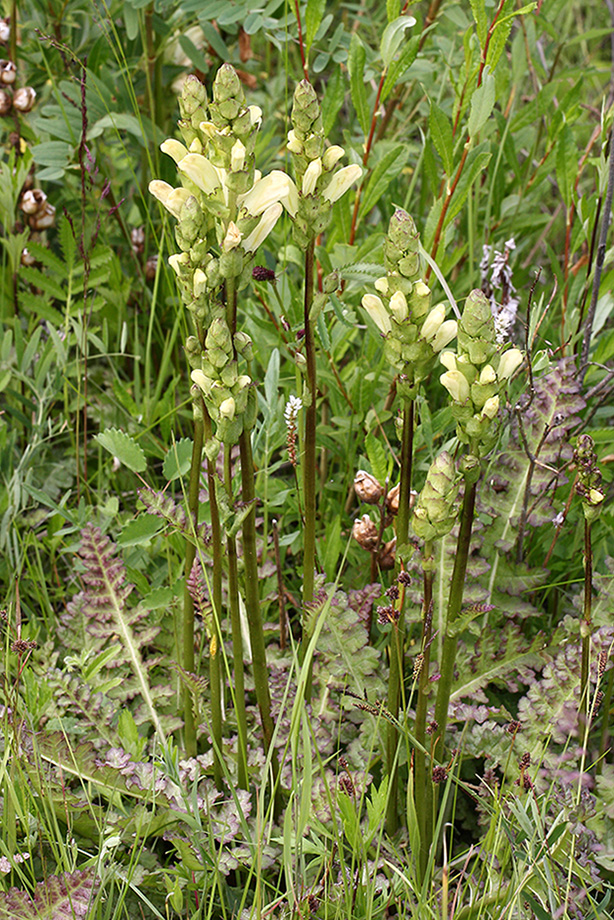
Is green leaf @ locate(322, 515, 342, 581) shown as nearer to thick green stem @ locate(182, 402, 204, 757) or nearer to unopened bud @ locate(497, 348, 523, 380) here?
thick green stem @ locate(182, 402, 204, 757)

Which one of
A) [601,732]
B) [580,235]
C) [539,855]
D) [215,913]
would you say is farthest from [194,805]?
[580,235]

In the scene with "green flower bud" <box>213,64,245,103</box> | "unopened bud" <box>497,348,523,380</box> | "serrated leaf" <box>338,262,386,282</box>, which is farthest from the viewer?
"serrated leaf" <box>338,262,386,282</box>

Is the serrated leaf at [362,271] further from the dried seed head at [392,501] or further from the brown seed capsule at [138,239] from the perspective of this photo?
the brown seed capsule at [138,239]

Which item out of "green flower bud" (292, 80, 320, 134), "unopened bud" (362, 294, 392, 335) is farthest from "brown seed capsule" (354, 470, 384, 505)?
"green flower bud" (292, 80, 320, 134)

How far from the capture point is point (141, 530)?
6.66ft

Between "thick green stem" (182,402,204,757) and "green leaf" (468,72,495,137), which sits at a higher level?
"green leaf" (468,72,495,137)

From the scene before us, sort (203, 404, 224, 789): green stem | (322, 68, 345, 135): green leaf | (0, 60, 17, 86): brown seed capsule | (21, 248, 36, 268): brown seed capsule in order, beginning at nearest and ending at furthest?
(203, 404, 224, 789): green stem → (322, 68, 345, 135): green leaf → (0, 60, 17, 86): brown seed capsule → (21, 248, 36, 268): brown seed capsule

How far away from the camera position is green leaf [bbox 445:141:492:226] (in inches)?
83.5

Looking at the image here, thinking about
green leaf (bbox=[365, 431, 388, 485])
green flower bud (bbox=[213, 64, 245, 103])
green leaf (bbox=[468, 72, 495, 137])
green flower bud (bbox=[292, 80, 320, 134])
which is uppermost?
green flower bud (bbox=[213, 64, 245, 103])

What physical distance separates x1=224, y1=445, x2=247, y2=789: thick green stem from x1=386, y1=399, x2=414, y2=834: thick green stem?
11.5 inches

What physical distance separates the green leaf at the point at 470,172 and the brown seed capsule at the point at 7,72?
1.57 metres

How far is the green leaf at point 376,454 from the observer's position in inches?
81.0

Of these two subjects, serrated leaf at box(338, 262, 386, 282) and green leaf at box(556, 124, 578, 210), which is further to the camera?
green leaf at box(556, 124, 578, 210)

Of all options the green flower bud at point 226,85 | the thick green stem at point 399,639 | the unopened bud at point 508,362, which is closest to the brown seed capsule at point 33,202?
the green flower bud at point 226,85
